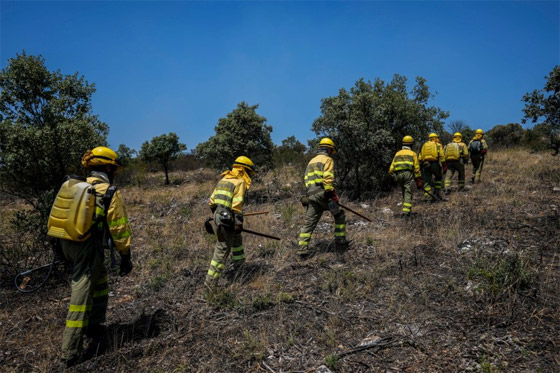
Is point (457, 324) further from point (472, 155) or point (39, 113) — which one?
point (472, 155)

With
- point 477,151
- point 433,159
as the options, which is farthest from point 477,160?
point 433,159

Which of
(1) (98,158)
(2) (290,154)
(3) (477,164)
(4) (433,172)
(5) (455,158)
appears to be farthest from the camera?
(2) (290,154)

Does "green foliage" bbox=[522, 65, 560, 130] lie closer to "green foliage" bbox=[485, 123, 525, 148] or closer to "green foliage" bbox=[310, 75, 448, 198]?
"green foliage" bbox=[310, 75, 448, 198]

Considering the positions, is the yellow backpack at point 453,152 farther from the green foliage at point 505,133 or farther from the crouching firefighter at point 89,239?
the green foliage at point 505,133

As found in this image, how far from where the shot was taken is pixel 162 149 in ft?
61.3

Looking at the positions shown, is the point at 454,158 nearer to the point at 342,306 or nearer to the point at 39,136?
the point at 342,306

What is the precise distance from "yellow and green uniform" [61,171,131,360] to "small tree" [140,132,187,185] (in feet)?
50.7

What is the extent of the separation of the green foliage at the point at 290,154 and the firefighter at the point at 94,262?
11449 millimetres

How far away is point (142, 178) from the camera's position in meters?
18.5

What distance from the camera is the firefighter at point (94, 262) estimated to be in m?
3.36

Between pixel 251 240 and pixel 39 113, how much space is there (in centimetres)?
439

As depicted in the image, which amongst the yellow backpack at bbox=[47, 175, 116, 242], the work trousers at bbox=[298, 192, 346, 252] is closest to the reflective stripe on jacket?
the work trousers at bbox=[298, 192, 346, 252]

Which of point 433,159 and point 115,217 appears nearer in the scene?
point 115,217

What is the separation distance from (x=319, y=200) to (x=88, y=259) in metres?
3.64
